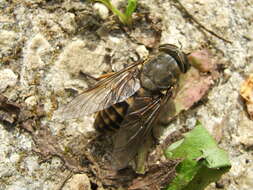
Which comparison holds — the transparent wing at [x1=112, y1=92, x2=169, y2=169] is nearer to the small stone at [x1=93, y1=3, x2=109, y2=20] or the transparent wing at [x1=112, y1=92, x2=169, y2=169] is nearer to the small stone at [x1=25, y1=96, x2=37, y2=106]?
the small stone at [x1=25, y1=96, x2=37, y2=106]

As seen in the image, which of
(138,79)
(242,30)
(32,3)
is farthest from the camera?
(242,30)

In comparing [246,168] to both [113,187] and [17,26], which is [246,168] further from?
[17,26]

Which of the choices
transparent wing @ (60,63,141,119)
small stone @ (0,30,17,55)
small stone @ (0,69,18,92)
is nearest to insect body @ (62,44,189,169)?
transparent wing @ (60,63,141,119)

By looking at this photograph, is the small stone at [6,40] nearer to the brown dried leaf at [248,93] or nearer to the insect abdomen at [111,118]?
the insect abdomen at [111,118]

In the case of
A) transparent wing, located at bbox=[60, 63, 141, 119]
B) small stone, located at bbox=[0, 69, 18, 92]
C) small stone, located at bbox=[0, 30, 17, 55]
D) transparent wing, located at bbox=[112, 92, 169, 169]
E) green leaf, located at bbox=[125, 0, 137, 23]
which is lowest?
transparent wing, located at bbox=[112, 92, 169, 169]

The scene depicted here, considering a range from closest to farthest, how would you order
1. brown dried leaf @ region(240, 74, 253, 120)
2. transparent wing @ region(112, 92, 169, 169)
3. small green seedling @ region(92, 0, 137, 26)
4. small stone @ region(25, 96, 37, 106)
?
1. transparent wing @ region(112, 92, 169, 169)
2. small stone @ region(25, 96, 37, 106)
3. small green seedling @ region(92, 0, 137, 26)
4. brown dried leaf @ region(240, 74, 253, 120)

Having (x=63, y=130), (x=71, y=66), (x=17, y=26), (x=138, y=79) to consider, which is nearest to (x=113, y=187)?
(x=63, y=130)

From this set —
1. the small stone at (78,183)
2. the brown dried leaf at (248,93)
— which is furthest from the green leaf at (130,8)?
the small stone at (78,183)
